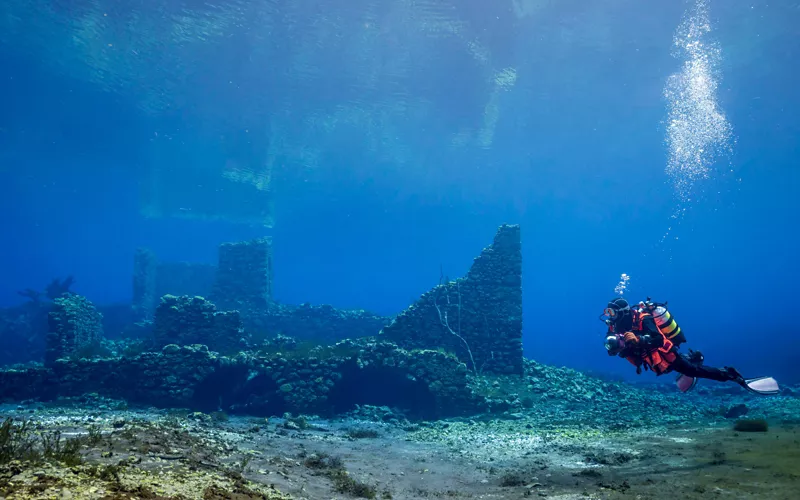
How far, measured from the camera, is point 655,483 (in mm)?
6371

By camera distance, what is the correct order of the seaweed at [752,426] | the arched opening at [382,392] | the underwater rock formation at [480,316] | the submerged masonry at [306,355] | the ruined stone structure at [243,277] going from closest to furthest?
1. the seaweed at [752,426]
2. the submerged masonry at [306,355]
3. the arched opening at [382,392]
4. the underwater rock formation at [480,316]
5. the ruined stone structure at [243,277]

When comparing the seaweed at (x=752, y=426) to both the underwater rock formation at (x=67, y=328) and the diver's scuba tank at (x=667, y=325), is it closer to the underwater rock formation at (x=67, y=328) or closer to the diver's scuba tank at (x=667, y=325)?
the diver's scuba tank at (x=667, y=325)

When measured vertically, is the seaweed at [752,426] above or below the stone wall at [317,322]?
below

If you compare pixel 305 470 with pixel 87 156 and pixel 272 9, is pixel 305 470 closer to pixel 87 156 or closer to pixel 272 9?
pixel 272 9

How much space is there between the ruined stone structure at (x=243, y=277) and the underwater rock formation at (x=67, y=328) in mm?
10136

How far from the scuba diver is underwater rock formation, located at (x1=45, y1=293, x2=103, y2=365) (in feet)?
72.0

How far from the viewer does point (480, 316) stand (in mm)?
19641

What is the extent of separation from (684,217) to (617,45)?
384 feet

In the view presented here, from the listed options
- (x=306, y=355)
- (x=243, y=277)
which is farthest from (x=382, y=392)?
(x=243, y=277)

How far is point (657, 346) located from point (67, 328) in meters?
23.5

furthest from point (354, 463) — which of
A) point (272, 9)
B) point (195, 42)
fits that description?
point (195, 42)

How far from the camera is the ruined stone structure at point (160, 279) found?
1523 inches

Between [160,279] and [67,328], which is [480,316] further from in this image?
[160,279]

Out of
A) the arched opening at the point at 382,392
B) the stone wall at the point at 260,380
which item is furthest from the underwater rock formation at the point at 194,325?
the arched opening at the point at 382,392
